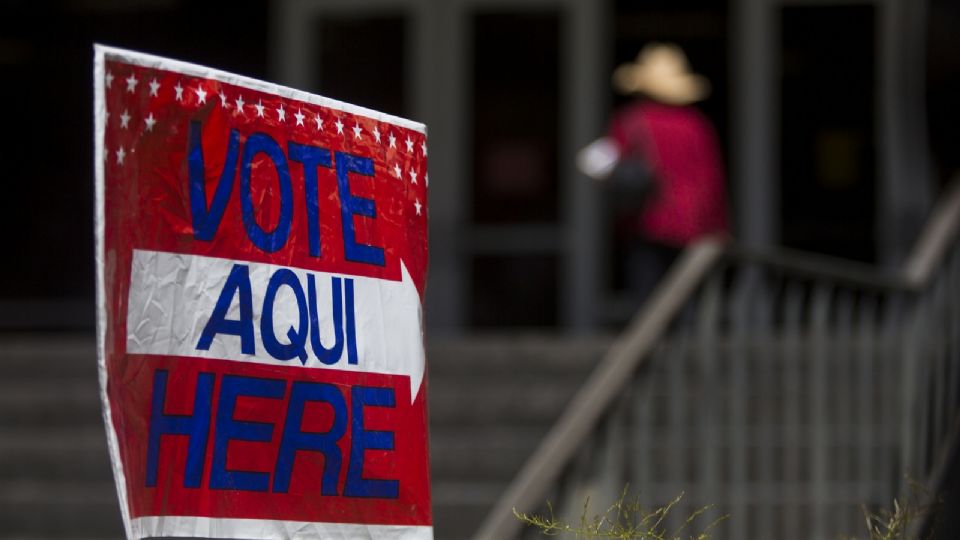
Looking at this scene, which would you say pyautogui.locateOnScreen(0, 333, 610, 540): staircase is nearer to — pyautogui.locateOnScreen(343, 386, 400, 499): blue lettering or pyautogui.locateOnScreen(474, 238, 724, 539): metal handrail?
pyautogui.locateOnScreen(474, 238, 724, 539): metal handrail

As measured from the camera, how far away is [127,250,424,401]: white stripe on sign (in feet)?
8.59

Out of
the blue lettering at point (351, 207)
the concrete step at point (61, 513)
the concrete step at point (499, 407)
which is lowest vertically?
the concrete step at point (61, 513)

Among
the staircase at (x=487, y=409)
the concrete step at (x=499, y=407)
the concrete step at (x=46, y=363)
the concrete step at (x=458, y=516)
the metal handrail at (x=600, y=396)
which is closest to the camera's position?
the metal handrail at (x=600, y=396)

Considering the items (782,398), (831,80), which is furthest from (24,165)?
(782,398)

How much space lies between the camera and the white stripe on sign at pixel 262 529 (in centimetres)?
258

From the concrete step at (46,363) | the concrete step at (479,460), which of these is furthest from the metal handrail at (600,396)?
the concrete step at (46,363)

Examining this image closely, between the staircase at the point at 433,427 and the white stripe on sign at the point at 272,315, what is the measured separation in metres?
3.83

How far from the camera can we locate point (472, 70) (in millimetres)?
11148

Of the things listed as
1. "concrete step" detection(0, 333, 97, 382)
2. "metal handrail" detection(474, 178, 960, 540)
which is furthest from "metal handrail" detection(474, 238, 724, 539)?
"concrete step" detection(0, 333, 97, 382)

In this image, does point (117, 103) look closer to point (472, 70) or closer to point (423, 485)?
point (423, 485)

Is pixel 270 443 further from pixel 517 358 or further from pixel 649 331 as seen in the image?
pixel 517 358

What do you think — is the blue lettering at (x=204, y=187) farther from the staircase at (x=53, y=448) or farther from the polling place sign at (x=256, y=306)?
the staircase at (x=53, y=448)

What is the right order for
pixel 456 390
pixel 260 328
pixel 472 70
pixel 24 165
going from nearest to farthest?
pixel 260 328
pixel 456 390
pixel 472 70
pixel 24 165

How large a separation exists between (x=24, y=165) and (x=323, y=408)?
952cm
